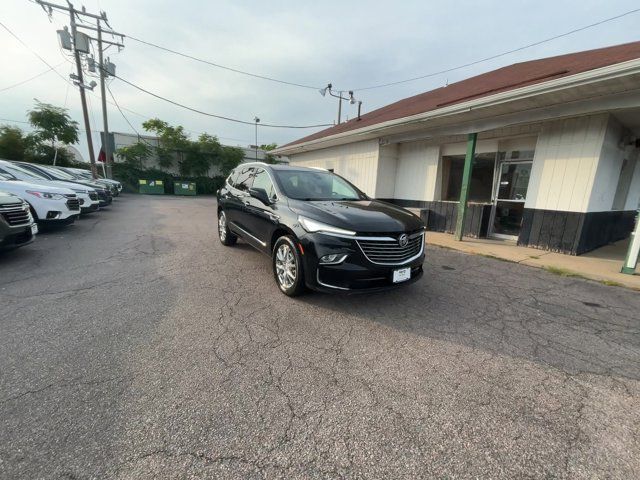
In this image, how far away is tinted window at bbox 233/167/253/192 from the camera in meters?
4.91

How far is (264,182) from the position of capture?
14.4ft

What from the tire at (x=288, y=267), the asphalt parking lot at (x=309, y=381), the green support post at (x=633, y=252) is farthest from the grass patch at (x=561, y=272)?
the tire at (x=288, y=267)

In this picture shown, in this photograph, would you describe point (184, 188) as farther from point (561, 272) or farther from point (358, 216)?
point (561, 272)

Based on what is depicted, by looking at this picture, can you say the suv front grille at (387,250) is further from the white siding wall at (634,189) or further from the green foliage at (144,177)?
the green foliage at (144,177)

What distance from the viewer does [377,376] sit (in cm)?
219

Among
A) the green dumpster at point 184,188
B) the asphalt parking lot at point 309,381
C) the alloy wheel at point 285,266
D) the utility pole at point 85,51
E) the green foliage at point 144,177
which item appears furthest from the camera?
the green dumpster at point 184,188

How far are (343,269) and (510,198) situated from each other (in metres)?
6.67

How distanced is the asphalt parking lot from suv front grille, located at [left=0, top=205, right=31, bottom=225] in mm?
1032

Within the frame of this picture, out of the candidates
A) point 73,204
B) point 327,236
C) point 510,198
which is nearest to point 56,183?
point 73,204

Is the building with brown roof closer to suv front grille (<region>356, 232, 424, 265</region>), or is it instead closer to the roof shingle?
the roof shingle

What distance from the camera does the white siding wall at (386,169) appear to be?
9.66 m

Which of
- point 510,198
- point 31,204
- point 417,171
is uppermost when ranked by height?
point 417,171

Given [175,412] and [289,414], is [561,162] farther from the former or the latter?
[175,412]

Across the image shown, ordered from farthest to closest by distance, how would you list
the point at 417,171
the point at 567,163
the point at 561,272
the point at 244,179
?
the point at 417,171 → the point at 567,163 → the point at 244,179 → the point at 561,272
